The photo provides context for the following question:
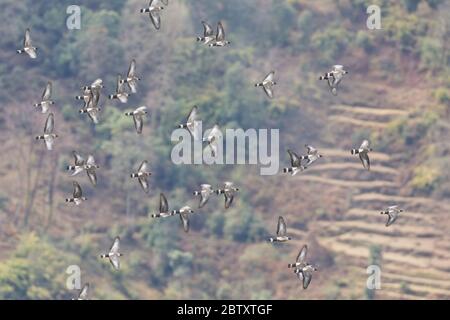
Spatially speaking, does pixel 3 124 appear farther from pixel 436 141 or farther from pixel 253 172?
pixel 436 141

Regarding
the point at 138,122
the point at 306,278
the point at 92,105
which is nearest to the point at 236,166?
the point at 306,278

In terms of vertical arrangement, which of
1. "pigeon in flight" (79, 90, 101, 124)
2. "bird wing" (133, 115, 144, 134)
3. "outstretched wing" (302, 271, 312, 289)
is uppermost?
"pigeon in flight" (79, 90, 101, 124)

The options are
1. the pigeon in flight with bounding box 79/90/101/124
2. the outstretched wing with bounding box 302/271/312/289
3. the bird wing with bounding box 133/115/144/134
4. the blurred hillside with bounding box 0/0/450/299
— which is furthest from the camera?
the blurred hillside with bounding box 0/0/450/299

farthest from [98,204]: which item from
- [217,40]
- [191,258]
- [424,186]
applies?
[217,40]

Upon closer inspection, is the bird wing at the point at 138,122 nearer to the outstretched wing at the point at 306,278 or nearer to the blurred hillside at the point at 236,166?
the outstretched wing at the point at 306,278

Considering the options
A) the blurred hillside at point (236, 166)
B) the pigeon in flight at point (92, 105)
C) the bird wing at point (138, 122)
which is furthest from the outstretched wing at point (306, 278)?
the blurred hillside at point (236, 166)

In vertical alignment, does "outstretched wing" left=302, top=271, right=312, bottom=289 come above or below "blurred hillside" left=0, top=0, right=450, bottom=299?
below

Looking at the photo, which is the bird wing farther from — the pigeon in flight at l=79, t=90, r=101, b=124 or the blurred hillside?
the blurred hillside

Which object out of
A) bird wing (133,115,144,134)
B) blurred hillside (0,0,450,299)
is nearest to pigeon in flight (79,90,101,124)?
bird wing (133,115,144,134)
